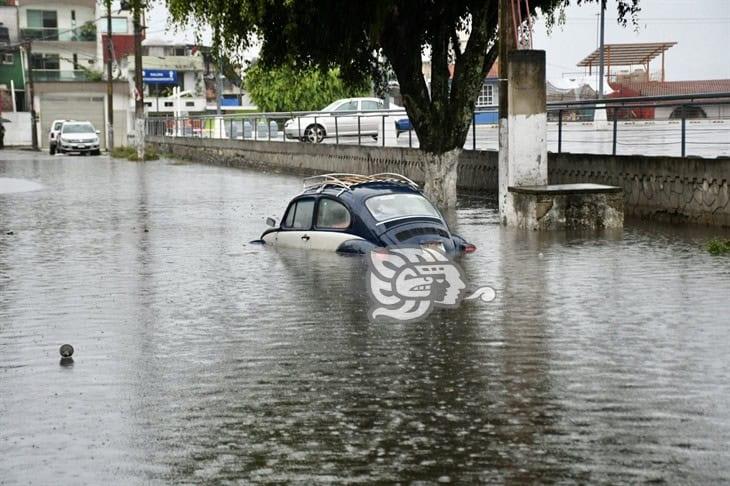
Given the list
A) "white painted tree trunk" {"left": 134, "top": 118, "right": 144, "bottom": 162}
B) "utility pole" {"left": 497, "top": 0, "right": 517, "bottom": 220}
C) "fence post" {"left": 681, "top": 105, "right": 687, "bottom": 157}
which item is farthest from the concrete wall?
"white painted tree trunk" {"left": 134, "top": 118, "right": 144, "bottom": 162}

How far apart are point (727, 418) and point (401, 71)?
19779 mm

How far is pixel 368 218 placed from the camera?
55.9ft

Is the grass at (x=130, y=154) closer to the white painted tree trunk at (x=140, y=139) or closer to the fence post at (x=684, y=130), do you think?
the white painted tree trunk at (x=140, y=139)

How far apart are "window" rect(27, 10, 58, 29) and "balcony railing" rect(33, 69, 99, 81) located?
4.60 m

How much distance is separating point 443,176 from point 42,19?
257 ft

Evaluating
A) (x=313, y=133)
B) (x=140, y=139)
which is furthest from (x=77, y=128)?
(x=313, y=133)

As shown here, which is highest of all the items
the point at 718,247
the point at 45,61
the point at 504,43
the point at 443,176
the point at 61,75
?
the point at 45,61

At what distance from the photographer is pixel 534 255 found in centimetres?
1839

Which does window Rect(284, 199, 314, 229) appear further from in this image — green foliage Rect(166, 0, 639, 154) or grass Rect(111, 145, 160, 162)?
grass Rect(111, 145, 160, 162)

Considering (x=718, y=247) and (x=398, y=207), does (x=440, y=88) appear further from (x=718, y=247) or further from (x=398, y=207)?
(x=398, y=207)

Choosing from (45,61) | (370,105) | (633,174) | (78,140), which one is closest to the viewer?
(633,174)

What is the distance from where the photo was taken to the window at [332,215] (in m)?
17.6

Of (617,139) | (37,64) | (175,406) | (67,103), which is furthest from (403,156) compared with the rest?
(37,64)

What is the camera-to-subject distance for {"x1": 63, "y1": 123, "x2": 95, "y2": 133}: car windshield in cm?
6831
